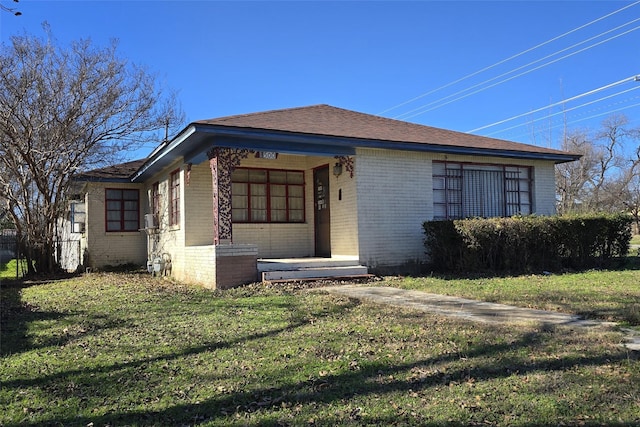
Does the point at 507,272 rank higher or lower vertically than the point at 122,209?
lower

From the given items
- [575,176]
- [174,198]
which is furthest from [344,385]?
[575,176]

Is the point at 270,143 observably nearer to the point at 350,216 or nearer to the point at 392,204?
the point at 350,216

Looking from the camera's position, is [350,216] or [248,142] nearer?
[248,142]

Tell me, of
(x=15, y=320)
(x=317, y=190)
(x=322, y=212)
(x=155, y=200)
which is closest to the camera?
(x=15, y=320)

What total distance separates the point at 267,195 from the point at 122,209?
709 centimetres

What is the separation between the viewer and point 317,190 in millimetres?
14438

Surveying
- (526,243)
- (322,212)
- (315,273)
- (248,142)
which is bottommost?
→ (315,273)

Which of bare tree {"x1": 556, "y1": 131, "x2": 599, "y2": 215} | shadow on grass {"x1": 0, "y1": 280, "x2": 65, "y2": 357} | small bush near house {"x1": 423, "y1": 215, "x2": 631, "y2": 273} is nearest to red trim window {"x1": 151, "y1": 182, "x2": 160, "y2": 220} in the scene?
shadow on grass {"x1": 0, "y1": 280, "x2": 65, "y2": 357}

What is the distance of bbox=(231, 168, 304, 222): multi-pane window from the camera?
1389 centimetres

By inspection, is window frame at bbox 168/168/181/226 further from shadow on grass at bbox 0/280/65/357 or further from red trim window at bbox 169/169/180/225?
shadow on grass at bbox 0/280/65/357

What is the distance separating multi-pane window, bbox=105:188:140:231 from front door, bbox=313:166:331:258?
769 cm

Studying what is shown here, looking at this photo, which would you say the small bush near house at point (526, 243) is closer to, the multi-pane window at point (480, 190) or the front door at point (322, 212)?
the multi-pane window at point (480, 190)

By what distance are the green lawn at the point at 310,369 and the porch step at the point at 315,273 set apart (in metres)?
2.84

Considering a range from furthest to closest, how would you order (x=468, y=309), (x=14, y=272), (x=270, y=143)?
1. (x=14, y=272)
2. (x=270, y=143)
3. (x=468, y=309)
